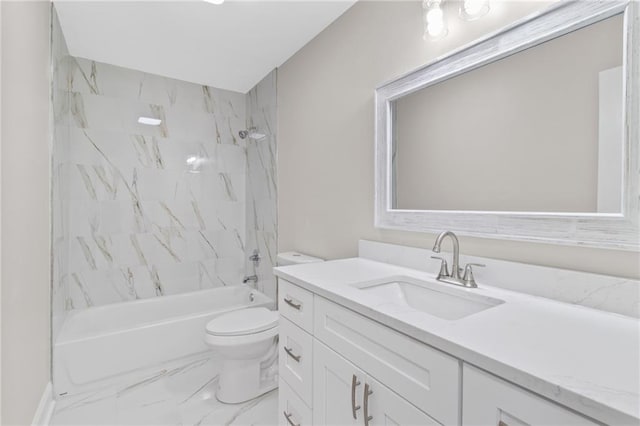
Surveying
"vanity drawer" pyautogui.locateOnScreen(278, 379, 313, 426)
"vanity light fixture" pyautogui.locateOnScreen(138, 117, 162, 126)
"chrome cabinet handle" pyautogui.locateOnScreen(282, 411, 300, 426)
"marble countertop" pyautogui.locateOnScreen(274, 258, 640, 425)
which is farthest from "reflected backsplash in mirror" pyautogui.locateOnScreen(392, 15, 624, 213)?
"vanity light fixture" pyautogui.locateOnScreen(138, 117, 162, 126)

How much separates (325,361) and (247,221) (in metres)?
2.42

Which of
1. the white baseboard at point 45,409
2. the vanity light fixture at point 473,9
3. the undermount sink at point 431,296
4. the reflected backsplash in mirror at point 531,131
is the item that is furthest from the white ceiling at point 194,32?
the white baseboard at point 45,409

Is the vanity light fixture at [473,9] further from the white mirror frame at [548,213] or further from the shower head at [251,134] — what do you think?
the shower head at [251,134]

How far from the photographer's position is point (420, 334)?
29.3 inches

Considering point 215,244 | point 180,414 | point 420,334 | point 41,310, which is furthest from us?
point 215,244

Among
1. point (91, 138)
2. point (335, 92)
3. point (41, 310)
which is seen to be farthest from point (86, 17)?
point (41, 310)

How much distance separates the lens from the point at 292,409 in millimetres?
1336

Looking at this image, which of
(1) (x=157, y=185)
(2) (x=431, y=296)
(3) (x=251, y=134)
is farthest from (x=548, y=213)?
(1) (x=157, y=185)

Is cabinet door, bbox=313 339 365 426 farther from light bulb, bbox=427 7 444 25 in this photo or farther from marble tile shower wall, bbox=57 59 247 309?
marble tile shower wall, bbox=57 59 247 309

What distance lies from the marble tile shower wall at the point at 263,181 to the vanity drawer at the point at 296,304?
1.41m

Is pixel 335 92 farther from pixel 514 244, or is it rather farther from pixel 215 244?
pixel 215 244

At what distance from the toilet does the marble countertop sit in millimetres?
1060

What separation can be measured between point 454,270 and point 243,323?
4.58 ft

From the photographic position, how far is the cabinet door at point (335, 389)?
3.13ft
